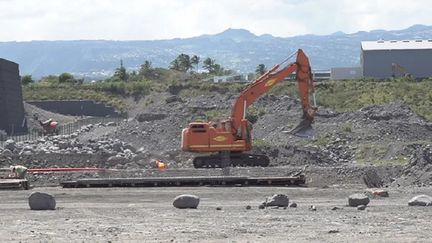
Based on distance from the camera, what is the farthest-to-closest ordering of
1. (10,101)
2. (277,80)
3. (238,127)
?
(10,101)
(277,80)
(238,127)

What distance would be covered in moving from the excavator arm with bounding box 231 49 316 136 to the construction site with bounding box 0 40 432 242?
0.15 ft

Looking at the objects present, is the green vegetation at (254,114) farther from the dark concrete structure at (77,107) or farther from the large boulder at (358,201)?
the large boulder at (358,201)

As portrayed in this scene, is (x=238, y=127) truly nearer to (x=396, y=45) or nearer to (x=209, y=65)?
(x=396, y=45)

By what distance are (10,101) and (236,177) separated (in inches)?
1336

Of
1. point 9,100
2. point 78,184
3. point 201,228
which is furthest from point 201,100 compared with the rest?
point 201,228

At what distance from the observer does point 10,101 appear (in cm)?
6016

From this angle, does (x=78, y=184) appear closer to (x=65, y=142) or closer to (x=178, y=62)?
(x=65, y=142)

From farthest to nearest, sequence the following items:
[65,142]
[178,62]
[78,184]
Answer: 1. [178,62]
2. [65,142]
3. [78,184]

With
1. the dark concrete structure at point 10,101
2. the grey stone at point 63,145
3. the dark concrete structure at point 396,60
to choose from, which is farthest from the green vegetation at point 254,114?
the dark concrete structure at point 396,60

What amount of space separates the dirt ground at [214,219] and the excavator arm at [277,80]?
247 inches

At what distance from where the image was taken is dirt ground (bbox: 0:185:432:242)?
1580 cm

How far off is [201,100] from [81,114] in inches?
740

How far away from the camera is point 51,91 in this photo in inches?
3396

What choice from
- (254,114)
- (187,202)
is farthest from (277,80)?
(254,114)
